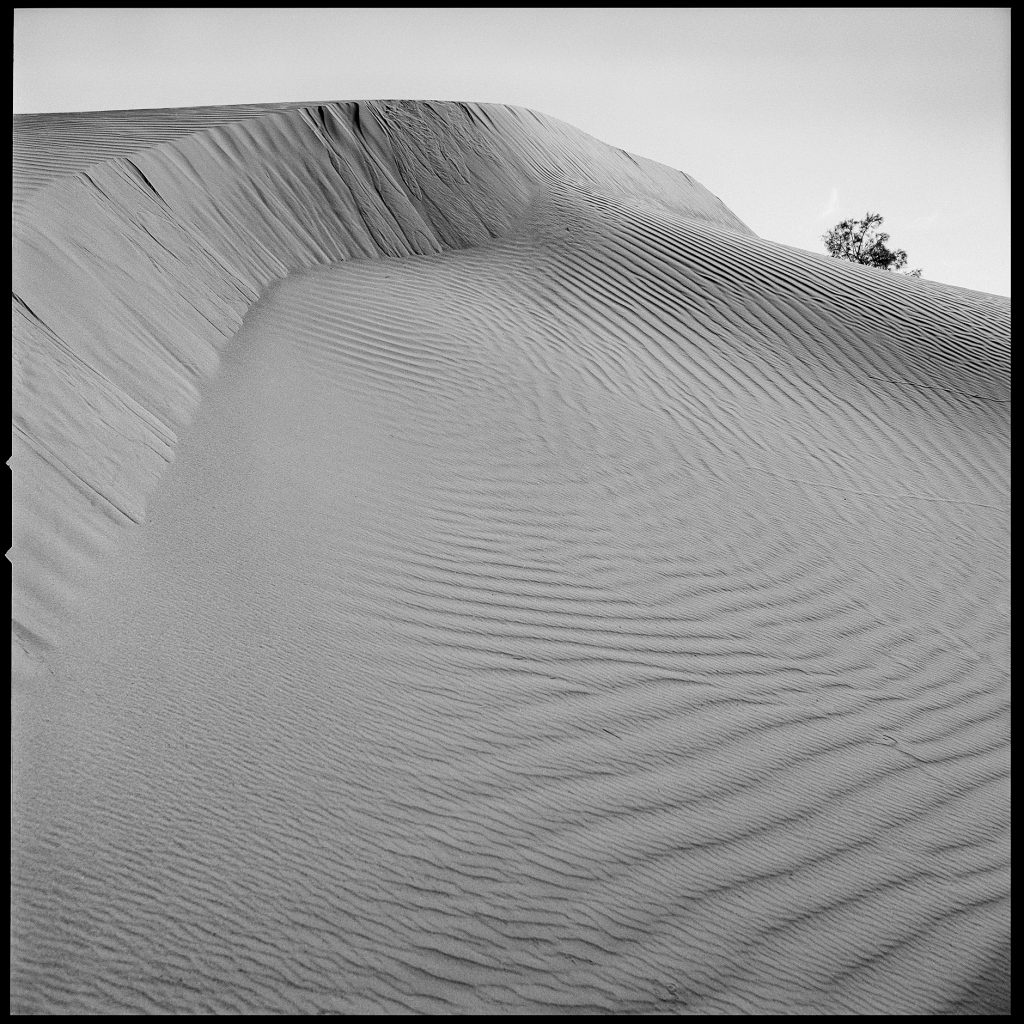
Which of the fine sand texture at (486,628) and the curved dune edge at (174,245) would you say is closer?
the fine sand texture at (486,628)

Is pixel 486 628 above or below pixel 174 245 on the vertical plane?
below

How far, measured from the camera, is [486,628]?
3.99 m

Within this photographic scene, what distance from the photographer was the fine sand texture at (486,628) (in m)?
2.42

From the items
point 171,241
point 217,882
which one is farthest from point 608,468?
point 171,241

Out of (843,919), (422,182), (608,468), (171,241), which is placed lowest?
(843,919)

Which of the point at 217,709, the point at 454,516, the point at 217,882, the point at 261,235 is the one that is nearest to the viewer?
the point at 217,882

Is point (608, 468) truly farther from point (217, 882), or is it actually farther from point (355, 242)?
point (355, 242)

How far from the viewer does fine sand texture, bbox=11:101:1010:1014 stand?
2424mm

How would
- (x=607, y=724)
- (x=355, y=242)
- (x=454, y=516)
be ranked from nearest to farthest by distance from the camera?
(x=607, y=724) < (x=454, y=516) < (x=355, y=242)

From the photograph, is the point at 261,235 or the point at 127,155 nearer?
the point at 127,155

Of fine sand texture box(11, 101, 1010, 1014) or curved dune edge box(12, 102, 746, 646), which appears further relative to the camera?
curved dune edge box(12, 102, 746, 646)

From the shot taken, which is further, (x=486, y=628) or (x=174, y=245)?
(x=174, y=245)

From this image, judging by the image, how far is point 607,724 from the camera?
3.42 metres

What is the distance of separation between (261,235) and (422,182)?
8.50 feet
